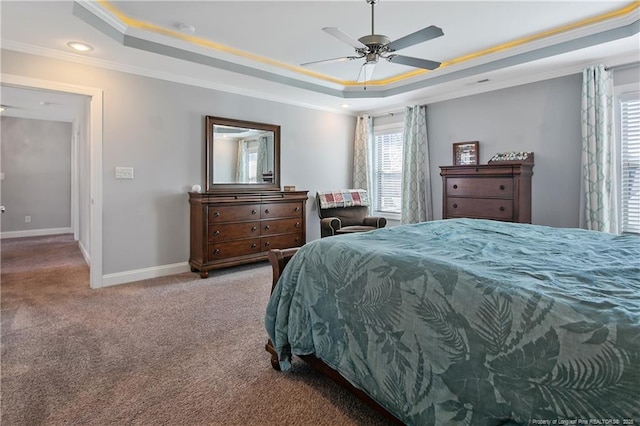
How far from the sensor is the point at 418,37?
2383mm

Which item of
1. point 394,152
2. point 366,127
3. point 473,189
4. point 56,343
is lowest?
point 56,343

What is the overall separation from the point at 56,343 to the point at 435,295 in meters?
2.64

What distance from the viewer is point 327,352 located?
177 centimetres

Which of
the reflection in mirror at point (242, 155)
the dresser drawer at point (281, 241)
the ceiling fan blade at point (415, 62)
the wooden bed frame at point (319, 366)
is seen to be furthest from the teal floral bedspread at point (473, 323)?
the reflection in mirror at point (242, 155)

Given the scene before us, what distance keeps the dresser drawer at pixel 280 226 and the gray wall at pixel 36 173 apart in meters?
5.38

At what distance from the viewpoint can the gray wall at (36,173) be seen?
6.72m

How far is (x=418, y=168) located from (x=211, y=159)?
3.01 metres

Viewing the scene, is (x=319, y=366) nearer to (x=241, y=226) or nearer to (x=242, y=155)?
(x=241, y=226)

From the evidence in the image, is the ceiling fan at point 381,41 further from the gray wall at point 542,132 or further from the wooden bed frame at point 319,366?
the gray wall at point 542,132

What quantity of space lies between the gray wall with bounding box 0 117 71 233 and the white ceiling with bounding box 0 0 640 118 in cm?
471

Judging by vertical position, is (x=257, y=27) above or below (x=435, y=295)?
above

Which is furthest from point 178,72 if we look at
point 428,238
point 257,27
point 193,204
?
point 428,238

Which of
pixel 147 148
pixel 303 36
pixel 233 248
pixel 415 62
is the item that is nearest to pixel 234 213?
pixel 233 248

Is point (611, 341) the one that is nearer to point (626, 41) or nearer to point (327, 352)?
point (327, 352)
